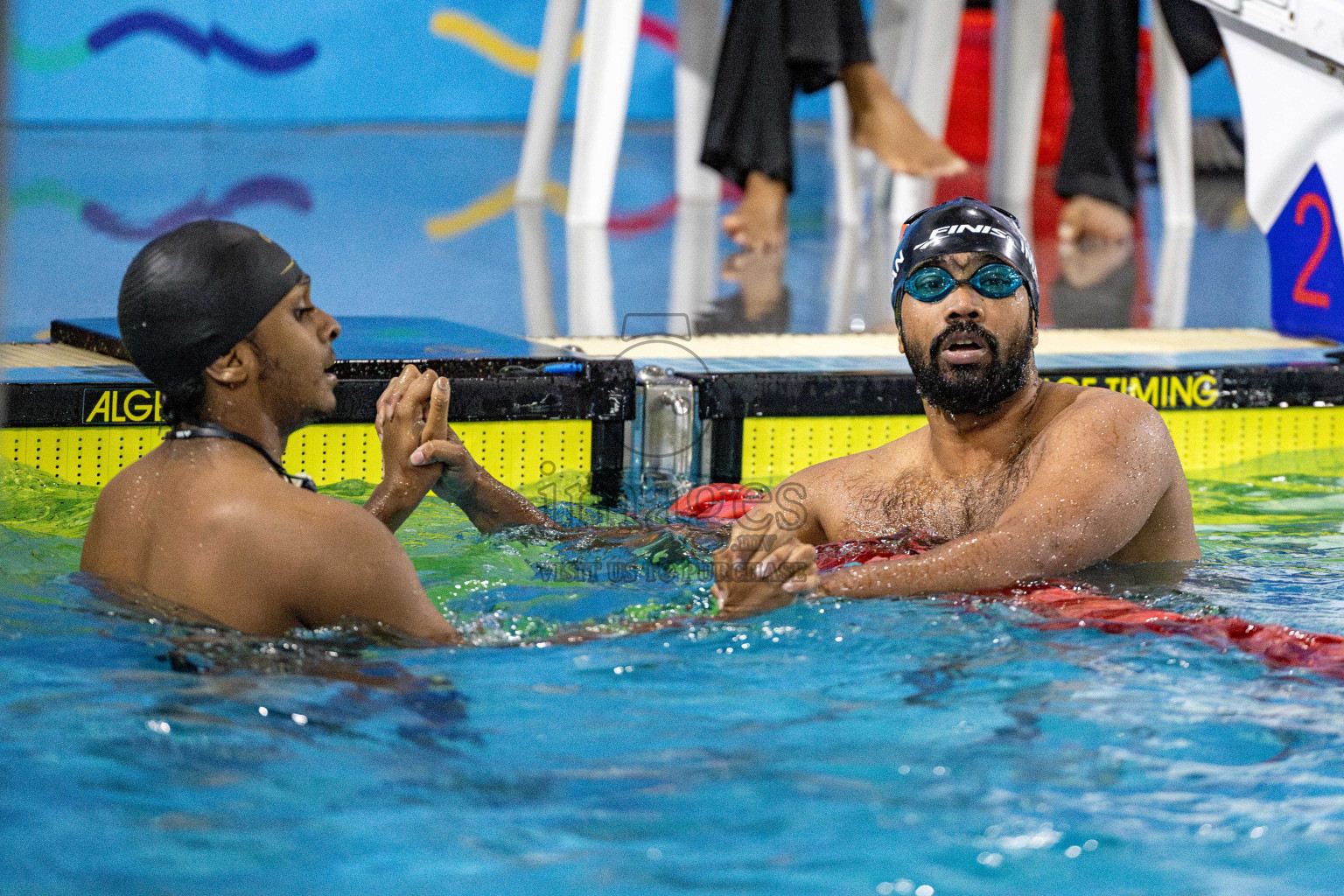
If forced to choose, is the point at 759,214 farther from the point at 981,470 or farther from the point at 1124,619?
the point at 1124,619

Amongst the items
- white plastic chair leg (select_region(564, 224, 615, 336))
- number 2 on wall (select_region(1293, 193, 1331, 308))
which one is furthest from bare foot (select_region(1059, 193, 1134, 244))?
number 2 on wall (select_region(1293, 193, 1331, 308))

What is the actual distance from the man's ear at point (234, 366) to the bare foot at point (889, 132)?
4.68m

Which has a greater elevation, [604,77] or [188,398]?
[604,77]

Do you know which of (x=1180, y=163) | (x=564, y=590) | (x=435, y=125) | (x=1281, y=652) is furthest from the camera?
(x=435, y=125)

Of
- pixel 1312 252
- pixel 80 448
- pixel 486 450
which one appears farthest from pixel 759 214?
pixel 80 448

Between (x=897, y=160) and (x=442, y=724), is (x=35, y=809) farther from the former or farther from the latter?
(x=897, y=160)

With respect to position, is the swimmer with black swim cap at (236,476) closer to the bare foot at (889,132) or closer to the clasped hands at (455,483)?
the clasped hands at (455,483)

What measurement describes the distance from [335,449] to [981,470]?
1.72 m

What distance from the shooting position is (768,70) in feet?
23.2

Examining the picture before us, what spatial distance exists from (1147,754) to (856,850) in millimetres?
546

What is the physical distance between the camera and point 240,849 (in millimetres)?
2035

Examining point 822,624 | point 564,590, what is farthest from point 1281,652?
point 564,590

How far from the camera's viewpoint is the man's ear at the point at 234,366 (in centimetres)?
242

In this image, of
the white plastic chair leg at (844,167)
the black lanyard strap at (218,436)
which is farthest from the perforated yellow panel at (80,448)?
the white plastic chair leg at (844,167)
